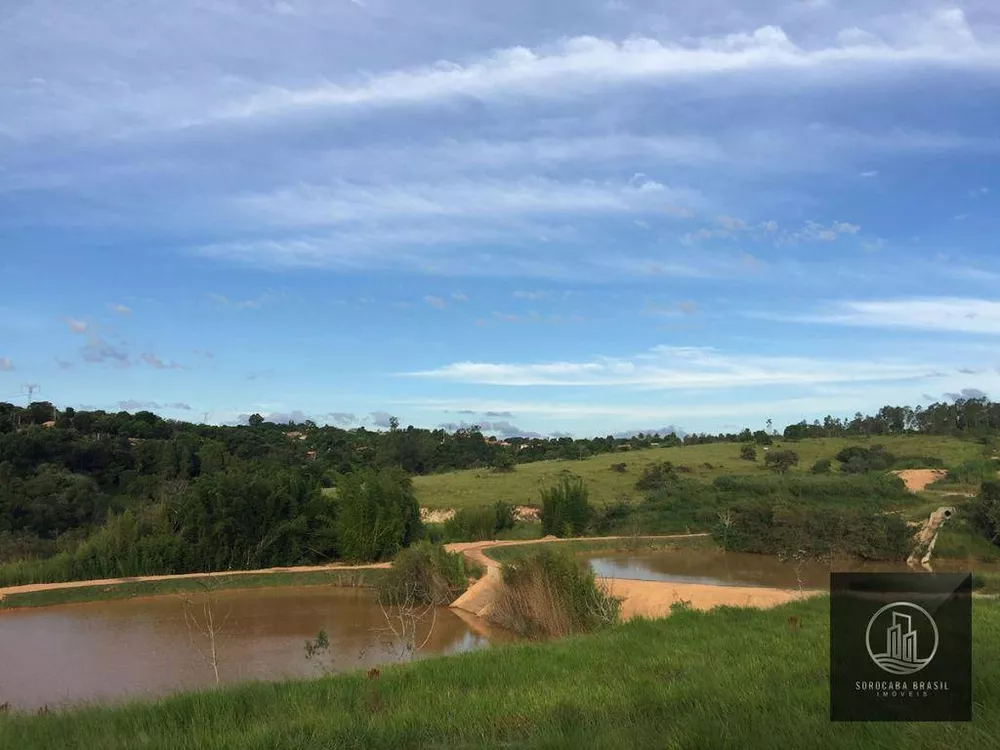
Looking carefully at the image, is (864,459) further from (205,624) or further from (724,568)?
(205,624)

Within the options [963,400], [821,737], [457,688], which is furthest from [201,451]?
[963,400]

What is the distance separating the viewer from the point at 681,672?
632cm

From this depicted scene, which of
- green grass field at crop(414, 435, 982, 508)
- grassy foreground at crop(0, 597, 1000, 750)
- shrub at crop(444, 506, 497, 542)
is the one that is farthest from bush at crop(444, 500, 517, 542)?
grassy foreground at crop(0, 597, 1000, 750)

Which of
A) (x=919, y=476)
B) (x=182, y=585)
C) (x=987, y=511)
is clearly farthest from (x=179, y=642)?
(x=919, y=476)

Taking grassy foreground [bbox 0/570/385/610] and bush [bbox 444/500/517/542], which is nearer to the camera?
grassy foreground [bbox 0/570/385/610]

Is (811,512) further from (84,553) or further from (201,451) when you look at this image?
(201,451)

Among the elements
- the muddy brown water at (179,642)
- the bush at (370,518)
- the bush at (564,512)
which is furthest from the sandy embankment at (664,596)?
the bush at (564,512)

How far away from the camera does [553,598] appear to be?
13500 mm

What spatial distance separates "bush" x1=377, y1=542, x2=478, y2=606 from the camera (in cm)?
2019

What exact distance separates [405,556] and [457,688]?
49.5 feet

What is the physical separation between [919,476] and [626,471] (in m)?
18.3

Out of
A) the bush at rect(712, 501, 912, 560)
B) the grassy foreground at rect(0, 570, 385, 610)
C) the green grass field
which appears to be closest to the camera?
the grassy foreground at rect(0, 570, 385, 610)

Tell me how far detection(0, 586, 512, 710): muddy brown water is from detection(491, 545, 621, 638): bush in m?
0.99

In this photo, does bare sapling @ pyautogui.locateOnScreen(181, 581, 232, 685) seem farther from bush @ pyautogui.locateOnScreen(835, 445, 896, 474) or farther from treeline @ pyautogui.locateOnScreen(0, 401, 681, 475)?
bush @ pyautogui.locateOnScreen(835, 445, 896, 474)
